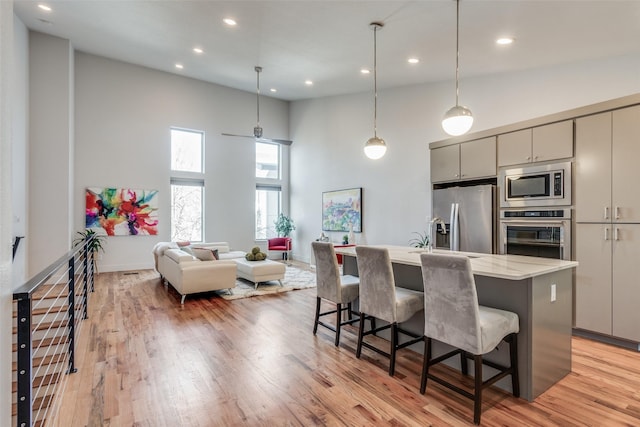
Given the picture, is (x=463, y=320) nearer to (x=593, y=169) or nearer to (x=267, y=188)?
(x=593, y=169)

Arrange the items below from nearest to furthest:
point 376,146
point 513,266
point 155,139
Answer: point 513,266 → point 376,146 → point 155,139

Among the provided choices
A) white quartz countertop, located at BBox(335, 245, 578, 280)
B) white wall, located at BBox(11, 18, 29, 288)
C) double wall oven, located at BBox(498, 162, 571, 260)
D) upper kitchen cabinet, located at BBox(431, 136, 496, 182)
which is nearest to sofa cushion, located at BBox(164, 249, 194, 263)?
white wall, located at BBox(11, 18, 29, 288)

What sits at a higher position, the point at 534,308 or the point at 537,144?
the point at 537,144

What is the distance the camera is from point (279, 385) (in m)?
2.56

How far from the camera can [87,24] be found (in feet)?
18.2

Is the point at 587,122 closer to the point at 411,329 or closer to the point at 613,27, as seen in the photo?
the point at 613,27

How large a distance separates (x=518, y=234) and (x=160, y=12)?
5692 mm

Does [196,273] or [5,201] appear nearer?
[5,201]

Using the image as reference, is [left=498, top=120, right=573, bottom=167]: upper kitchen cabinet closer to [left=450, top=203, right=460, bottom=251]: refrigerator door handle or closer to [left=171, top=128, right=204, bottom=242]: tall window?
[left=450, top=203, right=460, bottom=251]: refrigerator door handle

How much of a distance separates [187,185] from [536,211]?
7439 mm

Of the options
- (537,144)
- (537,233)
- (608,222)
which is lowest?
(537,233)

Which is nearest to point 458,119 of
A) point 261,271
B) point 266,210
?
point 261,271

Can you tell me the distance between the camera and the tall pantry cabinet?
3.14 m

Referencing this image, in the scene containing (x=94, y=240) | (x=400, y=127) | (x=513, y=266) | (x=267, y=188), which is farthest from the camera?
(x=267, y=188)
